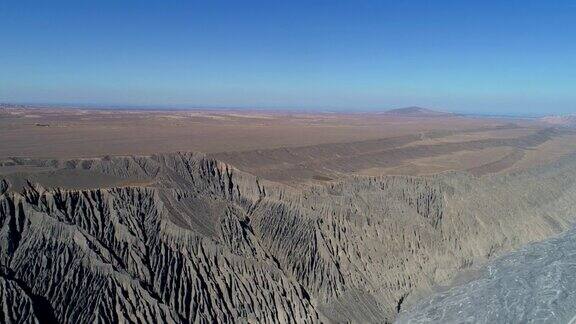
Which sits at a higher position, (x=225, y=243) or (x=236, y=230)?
(x=236, y=230)

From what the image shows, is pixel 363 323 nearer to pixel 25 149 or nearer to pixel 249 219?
pixel 249 219

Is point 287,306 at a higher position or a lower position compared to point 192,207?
lower

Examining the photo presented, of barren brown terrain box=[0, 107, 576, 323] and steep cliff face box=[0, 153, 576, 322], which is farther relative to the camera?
barren brown terrain box=[0, 107, 576, 323]

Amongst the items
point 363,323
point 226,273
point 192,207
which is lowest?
point 363,323

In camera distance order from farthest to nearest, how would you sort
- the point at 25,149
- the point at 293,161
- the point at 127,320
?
the point at 293,161
the point at 25,149
the point at 127,320

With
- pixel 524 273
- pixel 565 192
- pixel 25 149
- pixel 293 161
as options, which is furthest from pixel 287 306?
pixel 565 192

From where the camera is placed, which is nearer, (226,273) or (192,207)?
(226,273)

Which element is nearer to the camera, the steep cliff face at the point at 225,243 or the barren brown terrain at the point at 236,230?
the steep cliff face at the point at 225,243

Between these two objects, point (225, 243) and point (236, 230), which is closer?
point (225, 243)
